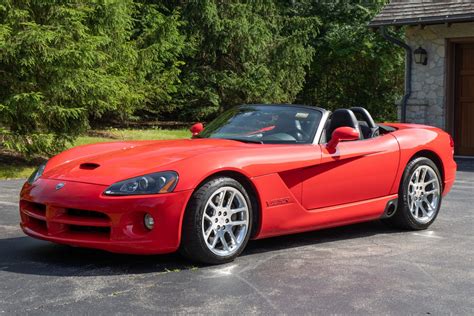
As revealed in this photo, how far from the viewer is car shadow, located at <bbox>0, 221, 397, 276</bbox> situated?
470 centimetres

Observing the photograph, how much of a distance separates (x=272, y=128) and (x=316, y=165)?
1.82ft

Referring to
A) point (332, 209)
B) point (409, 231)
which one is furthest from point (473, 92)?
point (332, 209)

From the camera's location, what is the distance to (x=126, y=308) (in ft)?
12.5

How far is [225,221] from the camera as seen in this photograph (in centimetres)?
493

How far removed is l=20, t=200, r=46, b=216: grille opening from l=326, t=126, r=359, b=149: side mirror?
2.36 m

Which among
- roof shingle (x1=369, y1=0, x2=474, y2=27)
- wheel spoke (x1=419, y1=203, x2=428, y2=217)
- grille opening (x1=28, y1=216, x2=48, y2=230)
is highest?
roof shingle (x1=369, y1=0, x2=474, y2=27)

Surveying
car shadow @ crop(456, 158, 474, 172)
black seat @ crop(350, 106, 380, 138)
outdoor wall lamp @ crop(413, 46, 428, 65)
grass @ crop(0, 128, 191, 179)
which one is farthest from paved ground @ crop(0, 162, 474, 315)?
outdoor wall lamp @ crop(413, 46, 428, 65)

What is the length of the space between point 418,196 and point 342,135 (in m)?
1.39

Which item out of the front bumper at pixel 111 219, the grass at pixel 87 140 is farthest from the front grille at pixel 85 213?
the grass at pixel 87 140

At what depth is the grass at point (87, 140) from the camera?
11680 mm

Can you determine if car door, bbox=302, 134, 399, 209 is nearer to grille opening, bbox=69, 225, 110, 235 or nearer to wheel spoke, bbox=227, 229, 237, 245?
wheel spoke, bbox=227, 229, 237, 245

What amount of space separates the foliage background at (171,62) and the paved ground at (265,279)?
6.24 m

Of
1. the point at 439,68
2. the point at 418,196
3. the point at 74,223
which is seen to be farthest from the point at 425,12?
the point at 74,223

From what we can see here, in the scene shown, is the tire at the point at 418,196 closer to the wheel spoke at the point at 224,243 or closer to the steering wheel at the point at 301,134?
the steering wheel at the point at 301,134
